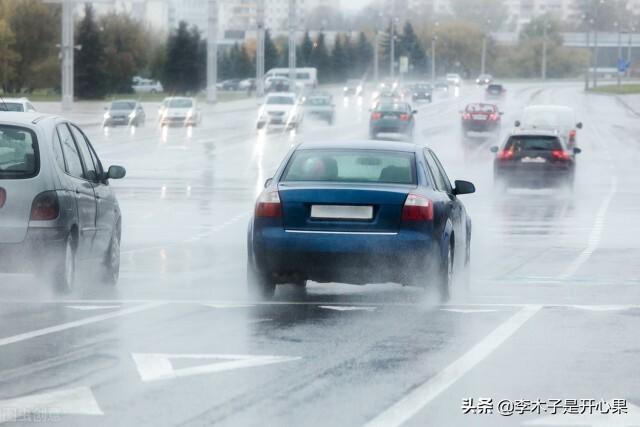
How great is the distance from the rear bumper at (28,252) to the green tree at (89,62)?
10386cm

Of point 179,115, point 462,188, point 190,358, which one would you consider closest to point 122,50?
point 179,115

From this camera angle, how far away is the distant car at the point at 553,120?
49125mm

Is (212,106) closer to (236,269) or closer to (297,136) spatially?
(297,136)

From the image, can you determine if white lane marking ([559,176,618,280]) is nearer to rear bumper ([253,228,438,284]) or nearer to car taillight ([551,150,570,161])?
car taillight ([551,150,570,161])

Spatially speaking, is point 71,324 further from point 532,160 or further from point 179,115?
point 179,115

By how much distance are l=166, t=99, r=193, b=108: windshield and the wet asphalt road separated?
52156mm

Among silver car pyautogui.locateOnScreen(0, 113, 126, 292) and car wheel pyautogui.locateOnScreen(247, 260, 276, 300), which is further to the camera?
car wheel pyautogui.locateOnScreen(247, 260, 276, 300)

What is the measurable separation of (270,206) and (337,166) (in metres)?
0.79

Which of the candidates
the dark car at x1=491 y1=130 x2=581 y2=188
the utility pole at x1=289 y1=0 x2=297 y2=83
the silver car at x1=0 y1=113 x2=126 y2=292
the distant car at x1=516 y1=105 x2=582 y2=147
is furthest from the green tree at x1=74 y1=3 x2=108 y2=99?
the silver car at x1=0 y1=113 x2=126 y2=292

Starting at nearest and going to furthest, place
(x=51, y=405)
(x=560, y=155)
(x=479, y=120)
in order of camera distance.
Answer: (x=51, y=405)
(x=560, y=155)
(x=479, y=120)

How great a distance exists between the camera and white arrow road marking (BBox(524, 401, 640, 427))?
7.74 metres

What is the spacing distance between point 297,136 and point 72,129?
165 ft

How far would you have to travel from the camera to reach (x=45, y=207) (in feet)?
43.5

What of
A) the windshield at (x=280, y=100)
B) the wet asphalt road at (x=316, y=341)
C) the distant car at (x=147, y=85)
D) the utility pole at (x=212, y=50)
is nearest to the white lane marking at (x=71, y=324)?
the wet asphalt road at (x=316, y=341)
